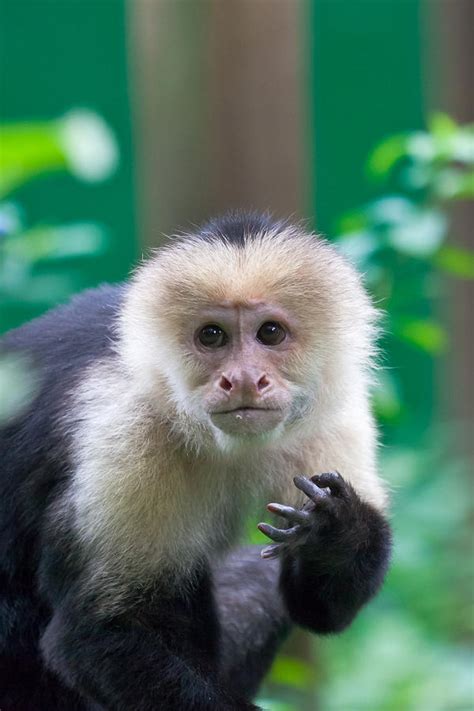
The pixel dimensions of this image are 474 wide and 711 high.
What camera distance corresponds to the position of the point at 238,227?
3531 mm

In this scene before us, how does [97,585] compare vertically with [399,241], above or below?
below

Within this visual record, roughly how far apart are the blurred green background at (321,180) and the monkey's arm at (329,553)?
2.53 ft

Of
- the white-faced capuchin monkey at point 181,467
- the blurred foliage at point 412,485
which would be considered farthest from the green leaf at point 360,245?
the white-faced capuchin monkey at point 181,467

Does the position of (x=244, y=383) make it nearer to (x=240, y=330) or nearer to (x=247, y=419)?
(x=247, y=419)

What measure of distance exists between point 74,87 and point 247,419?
210 inches

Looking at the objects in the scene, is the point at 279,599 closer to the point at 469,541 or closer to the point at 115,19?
the point at 469,541

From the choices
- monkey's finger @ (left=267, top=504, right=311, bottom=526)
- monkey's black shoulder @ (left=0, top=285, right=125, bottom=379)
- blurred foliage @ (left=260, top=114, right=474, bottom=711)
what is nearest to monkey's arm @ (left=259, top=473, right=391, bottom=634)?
monkey's finger @ (left=267, top=504, right=311, bottom=526)

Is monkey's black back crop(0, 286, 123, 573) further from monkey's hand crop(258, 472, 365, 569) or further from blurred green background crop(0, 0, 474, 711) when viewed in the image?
monkey's hand crop(258, 472, 365, 569)

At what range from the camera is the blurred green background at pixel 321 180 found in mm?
4188

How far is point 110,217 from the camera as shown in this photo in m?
8.08

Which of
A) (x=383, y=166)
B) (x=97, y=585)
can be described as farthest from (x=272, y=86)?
(x=97, y=585)

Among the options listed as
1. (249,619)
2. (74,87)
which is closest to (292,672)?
(249,619)

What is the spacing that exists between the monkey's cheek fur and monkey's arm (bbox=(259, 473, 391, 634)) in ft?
0.62

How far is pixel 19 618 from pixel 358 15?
606cm
